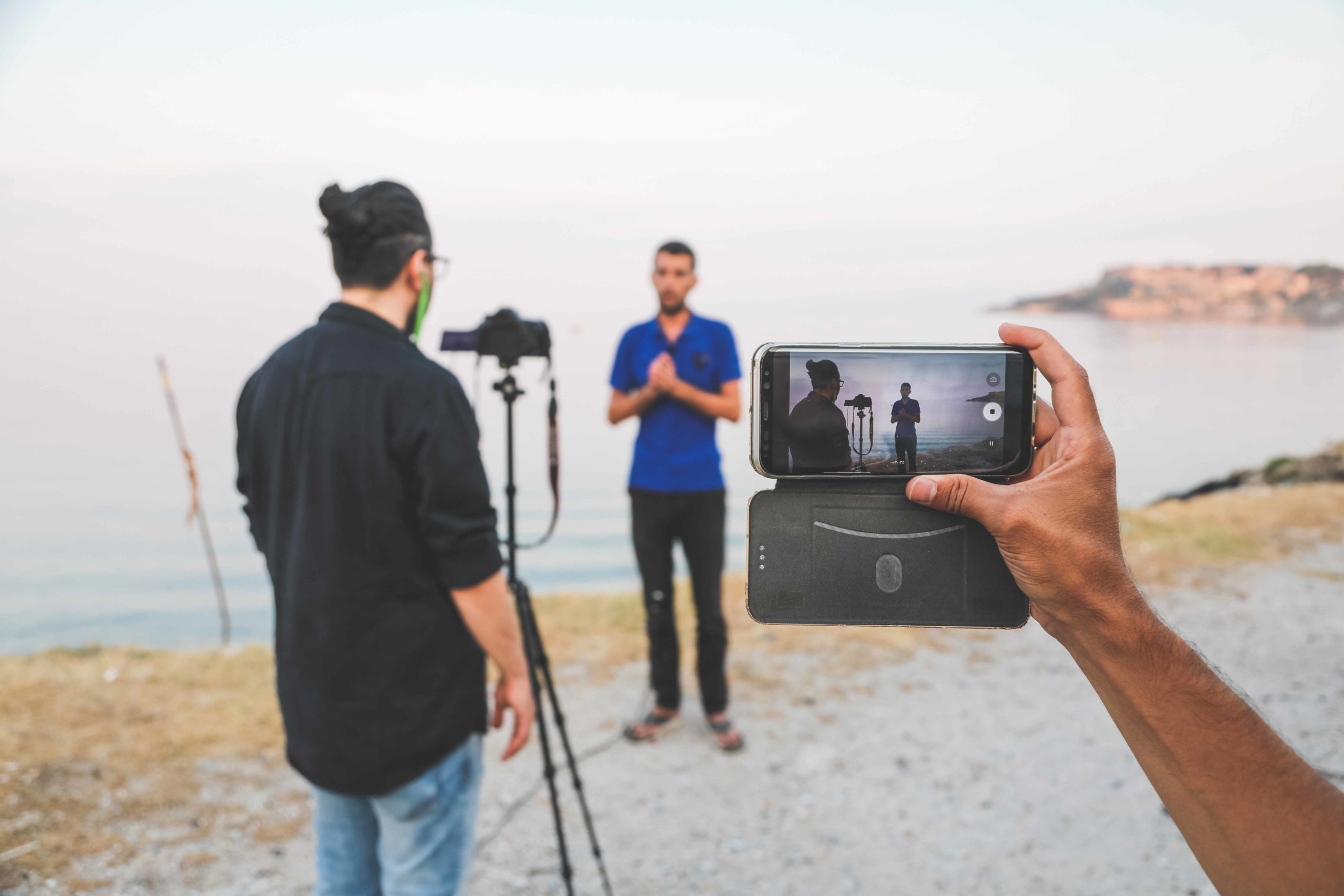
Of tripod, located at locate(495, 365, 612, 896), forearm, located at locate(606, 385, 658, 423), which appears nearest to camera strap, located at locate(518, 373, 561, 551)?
tripod, located at locate(495, 365, 612, 896)

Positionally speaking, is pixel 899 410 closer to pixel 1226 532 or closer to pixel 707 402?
pixel 707 402

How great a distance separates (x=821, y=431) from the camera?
3.88 feet

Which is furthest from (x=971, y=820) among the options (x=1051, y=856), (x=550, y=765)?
(x=550, y=765)

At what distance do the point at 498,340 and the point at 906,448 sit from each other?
6.60 ft

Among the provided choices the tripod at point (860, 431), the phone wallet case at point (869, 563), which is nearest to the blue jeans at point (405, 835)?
the phone wallet case at point (869, 563)

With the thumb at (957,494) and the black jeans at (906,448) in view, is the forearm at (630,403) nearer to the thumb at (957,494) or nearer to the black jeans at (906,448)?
the black jeans at (906,448)

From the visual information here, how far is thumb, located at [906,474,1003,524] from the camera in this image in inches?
40.0

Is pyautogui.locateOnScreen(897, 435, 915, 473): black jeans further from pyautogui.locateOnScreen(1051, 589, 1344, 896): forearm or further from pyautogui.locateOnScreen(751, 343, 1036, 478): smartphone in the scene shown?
pyautogui.locateOnScreen(1051, 589, 1344, 896): forearm

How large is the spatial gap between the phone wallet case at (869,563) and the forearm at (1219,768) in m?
0.17

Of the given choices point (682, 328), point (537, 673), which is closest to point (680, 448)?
point (682, 328)

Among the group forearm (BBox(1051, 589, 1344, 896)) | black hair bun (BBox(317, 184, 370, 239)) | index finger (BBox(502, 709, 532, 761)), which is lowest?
index finger (BBox(502, 709, 532, 761))

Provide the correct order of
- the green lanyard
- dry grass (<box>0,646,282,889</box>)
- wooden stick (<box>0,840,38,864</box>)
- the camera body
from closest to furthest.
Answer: the green lanyard → the camera body → wooden stick (<box>0,840,38,864</box>) → dry grass (<box>0,646,282,889</box>)

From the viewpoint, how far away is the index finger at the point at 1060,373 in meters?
1.04

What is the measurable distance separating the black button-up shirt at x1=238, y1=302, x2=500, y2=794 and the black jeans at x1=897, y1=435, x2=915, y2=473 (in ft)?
3.87
